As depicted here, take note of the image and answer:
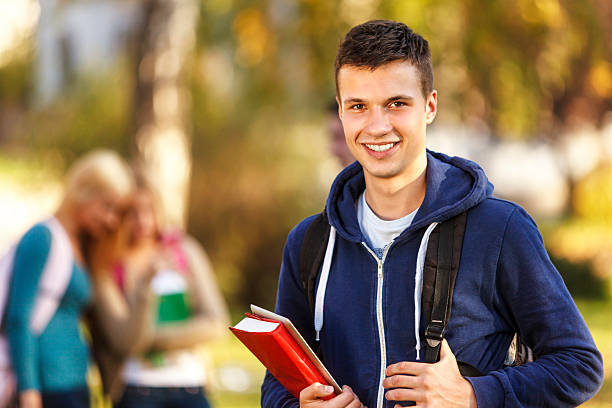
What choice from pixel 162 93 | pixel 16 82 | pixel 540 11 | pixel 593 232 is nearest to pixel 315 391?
pixel 540 11

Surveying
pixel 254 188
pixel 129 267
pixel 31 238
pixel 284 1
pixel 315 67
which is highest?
pixel 284 1

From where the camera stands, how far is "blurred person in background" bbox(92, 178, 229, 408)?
13.8ft

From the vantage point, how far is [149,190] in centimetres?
461

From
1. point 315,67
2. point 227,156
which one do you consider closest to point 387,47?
point 315,67

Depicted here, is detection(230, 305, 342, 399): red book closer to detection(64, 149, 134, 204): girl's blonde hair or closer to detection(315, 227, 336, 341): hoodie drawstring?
detection(315, 227, 336, 341): hoodie drawstring

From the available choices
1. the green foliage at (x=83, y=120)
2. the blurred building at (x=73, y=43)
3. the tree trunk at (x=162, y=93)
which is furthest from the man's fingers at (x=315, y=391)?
the green foliage at (x=83, y=120)

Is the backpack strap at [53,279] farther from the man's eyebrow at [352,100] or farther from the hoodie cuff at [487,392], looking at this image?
the hoodie cuff at [487,392]

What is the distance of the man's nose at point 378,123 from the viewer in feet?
7.11

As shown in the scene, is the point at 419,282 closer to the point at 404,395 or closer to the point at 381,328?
the point at 381,328

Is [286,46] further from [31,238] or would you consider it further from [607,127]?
[607,127]

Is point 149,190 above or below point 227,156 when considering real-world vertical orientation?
above

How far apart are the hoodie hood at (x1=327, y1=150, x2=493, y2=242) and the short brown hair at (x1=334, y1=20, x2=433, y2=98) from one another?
214mm

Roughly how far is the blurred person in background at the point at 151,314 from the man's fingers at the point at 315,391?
217 centimetres

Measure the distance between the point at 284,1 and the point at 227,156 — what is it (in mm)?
3619
